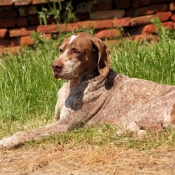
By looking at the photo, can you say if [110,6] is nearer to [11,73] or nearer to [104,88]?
[11,73]

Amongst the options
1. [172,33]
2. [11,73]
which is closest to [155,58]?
[172,33]

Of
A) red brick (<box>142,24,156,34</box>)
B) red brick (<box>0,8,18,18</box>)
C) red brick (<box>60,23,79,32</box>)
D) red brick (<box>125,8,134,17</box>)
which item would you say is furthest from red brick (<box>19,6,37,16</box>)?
red brick (<box>142,24,156,34</box>)

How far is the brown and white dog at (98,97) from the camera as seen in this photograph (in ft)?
20.1

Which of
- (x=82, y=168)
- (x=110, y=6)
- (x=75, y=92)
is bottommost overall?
(x=82, y=168)

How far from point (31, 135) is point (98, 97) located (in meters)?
0.91

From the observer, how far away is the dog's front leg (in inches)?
234

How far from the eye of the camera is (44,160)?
532 cm

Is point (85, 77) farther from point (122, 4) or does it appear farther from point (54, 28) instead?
point (122, 4)

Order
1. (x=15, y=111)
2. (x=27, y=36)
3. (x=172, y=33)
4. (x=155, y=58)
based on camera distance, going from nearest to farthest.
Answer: (x=15, y=111)
(x=155, y=58)
(x=172, y=33)
(x=27, y=36)

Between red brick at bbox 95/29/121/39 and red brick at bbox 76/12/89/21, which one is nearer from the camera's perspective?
red brick at bbox 95/29/121/39

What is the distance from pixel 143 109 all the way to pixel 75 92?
2.54ft

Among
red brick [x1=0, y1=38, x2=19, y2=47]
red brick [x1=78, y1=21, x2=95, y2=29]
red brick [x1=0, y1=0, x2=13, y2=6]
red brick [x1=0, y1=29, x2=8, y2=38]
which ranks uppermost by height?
red brick [x1=0, y1=0, x2=13, y2=6]

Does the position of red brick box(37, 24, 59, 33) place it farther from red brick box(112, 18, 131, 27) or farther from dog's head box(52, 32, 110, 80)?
dog's head box(52, 32, 110, 80)

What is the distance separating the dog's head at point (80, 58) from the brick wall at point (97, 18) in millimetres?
3442
